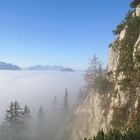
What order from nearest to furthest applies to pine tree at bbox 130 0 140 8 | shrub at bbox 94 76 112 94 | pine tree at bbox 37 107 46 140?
pine tree at bbox 130 0 140 8
shrub at bbox 94 76 112 94
pine tree at bbox 37 107 46 140

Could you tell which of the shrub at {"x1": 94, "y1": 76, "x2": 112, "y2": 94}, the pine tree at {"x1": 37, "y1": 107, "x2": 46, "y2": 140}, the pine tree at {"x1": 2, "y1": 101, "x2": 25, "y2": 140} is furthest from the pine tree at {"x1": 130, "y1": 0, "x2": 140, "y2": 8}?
the pine tree at {"x1": 37, "y1": 107, "x2": 46, "y2": 140}

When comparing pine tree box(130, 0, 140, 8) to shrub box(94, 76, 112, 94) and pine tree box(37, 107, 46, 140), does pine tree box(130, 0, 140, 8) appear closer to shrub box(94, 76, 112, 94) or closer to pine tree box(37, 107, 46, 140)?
shrub box(94, 76, 112, 94)

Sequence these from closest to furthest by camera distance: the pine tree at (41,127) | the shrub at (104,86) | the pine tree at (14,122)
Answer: the shrub at (104,86) → the pine tree at (14,122) → the pine tree at (41,127)

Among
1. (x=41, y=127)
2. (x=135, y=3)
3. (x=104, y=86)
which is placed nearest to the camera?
(x=135, y=3)

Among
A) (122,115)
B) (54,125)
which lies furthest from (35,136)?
(122,115)

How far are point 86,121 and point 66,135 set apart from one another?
1136 centimetres

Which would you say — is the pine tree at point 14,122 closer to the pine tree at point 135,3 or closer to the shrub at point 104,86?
the shrub at point 104,86

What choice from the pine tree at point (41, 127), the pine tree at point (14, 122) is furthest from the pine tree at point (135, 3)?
the pine tree at point (41, 127)

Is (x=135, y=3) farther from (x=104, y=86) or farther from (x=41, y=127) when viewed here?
(x=41, y=127)

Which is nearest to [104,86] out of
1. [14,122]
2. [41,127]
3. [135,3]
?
[135,3]

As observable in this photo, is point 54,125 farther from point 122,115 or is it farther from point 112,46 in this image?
point 122,115

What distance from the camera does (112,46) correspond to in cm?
5119

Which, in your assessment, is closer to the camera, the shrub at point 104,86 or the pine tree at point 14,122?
the shrub at point 104,86

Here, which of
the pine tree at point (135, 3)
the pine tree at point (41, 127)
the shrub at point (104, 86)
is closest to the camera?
the pine tree at point (135, 3)
